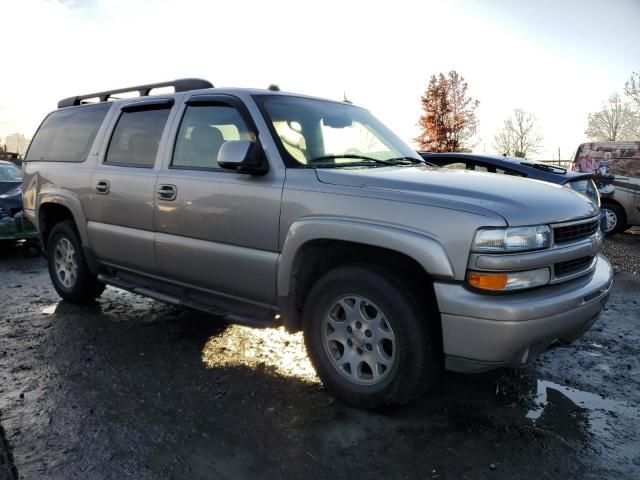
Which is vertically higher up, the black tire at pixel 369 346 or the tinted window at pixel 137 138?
the tinted window at pixel 137 138

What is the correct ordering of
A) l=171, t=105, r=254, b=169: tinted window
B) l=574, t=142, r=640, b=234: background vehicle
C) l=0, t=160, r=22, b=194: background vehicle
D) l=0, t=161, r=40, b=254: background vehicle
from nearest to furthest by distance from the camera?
1. l=171, t=105, r=254, b=169: tinted window
2. l=0, t=161, r=40, b=254: background vehicle
3. l=0, t=160, r=22, b=194: background vehicle
4. l=574, t=142, r=640, b=234: background vehicle

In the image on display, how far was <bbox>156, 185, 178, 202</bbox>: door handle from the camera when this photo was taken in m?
3.83

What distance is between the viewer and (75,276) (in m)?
5.18

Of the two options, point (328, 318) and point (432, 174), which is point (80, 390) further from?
point (432, 174)

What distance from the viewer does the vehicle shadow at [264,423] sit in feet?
8.23

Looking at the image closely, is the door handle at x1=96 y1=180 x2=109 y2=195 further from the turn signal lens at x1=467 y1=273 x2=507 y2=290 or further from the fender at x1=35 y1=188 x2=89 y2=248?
the turn signal lens at x1=467 y1=273 x2=507 y2=290

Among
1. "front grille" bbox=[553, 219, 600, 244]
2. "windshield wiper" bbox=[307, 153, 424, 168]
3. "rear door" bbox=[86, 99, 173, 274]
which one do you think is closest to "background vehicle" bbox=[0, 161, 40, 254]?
"rear door" bbox=[86, 99, 173, 274]

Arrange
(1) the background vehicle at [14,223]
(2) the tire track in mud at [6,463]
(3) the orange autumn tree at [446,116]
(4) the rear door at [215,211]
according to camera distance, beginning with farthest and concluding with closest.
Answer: (3) the orange autumn tree at [446,116] < (1) the background vehicle at [14,223] < (4) the rear door at [215,211] < (2) the tire track in mud at [6,463]

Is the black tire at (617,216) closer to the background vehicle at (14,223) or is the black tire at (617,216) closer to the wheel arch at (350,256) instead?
the wheel arch at (350,256)

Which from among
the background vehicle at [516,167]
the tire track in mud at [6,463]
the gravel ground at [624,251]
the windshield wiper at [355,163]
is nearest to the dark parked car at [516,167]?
the background vehicle at [516,167]

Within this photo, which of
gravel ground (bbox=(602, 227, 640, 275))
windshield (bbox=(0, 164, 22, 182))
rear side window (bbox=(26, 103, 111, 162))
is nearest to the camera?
rear side window (bbox=(26, 103, 111, 162))

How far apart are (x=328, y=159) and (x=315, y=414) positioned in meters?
1.63

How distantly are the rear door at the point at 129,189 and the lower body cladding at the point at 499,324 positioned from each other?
247 centimetres

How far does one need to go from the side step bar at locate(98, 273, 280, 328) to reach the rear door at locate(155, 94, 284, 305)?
0.13m
